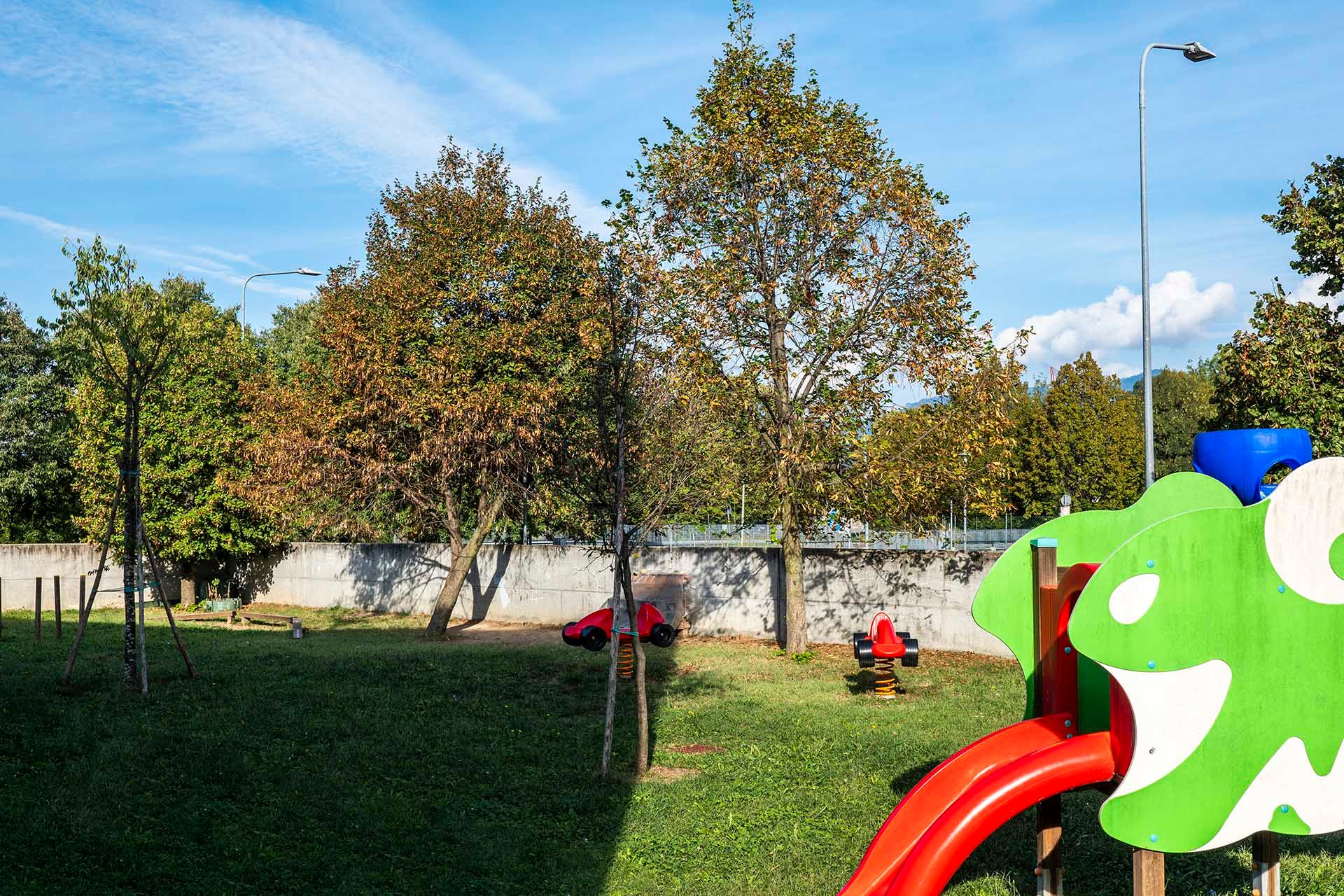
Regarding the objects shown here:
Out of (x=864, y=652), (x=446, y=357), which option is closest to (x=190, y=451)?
(x=446, y=357)

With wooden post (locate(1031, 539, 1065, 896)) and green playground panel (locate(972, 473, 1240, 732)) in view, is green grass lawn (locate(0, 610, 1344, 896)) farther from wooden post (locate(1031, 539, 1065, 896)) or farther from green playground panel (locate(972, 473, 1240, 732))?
→ green playground panel (locate(972, 473, 1240, 732))

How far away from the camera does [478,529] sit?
2208cm

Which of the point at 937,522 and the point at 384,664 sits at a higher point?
the point at 937,522

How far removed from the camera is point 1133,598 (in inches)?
177

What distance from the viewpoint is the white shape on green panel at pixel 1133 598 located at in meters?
4.48

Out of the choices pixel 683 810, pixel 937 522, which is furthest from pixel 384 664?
pixel 937 522

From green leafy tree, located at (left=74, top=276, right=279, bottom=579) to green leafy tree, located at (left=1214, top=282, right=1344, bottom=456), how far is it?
2185 cm

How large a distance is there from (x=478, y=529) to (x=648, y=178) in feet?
28.4

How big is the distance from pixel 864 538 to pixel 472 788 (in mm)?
11848

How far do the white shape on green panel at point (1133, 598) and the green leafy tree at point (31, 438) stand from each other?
122 ft

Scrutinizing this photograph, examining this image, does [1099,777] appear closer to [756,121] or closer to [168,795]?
[168,795]

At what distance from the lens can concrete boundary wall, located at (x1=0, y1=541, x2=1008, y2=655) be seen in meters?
18.4

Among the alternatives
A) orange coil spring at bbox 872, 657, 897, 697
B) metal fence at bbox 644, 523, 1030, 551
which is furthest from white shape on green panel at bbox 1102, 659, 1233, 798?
orange coil spring at bbox 872, 657, 897, 697

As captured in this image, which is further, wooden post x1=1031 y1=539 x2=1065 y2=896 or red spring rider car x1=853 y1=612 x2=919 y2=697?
red spring rider car x1=853 y1=612 x2=919 y2=697
